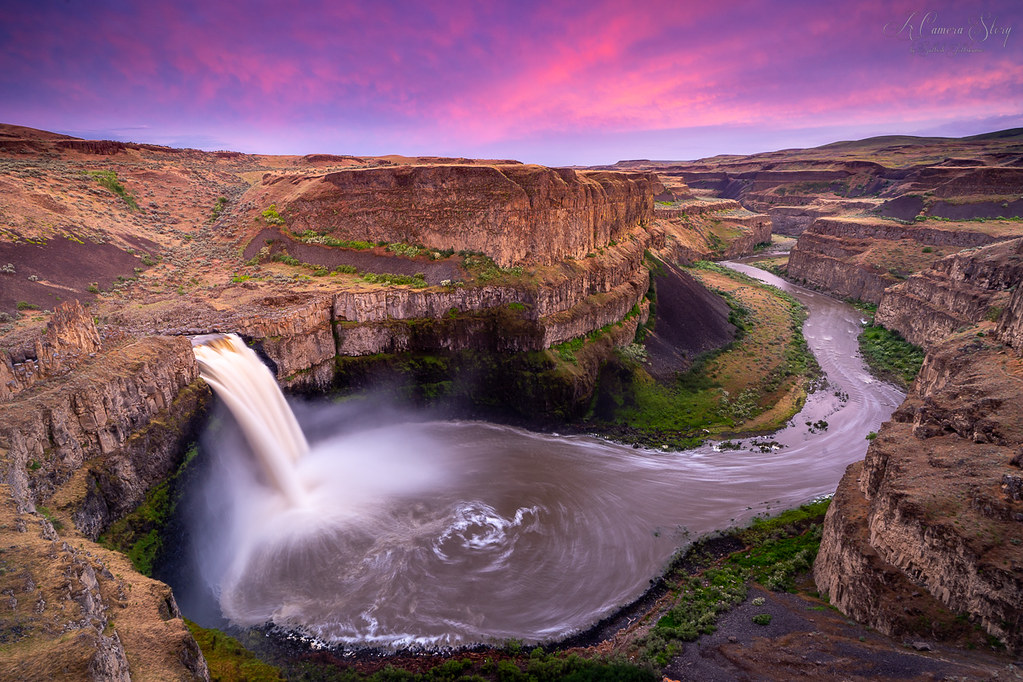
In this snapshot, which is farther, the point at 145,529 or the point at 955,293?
the point at 955,293

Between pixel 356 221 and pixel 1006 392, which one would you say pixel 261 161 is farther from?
pixel 1006 392

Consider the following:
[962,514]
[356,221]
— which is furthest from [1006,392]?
[356,221]

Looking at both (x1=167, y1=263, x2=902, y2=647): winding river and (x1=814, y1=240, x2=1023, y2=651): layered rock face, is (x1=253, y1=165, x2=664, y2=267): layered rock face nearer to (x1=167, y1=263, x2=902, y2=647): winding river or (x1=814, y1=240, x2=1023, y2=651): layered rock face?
(x1=167, y1=263, x2=902, y2=647): winding river

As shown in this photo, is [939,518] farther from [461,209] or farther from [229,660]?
[461,209]

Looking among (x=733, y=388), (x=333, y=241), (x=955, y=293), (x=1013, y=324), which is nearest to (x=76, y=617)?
(x=333, y=241)

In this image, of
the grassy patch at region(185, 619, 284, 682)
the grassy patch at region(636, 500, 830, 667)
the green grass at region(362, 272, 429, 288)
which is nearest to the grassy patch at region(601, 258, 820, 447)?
the grassy patch at region(636, 500, 830, 667)

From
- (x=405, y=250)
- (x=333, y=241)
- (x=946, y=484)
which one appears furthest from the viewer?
(x=333, y=241)
